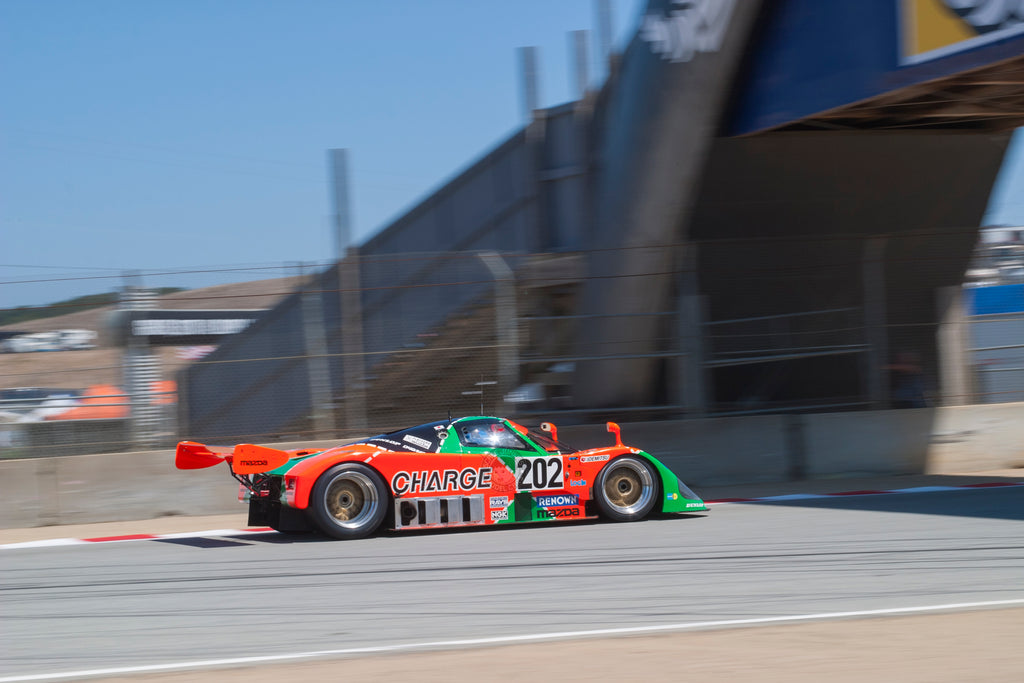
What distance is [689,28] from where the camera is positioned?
42.9 feet

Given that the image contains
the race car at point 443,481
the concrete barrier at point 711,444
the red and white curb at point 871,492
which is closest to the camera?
the race car at point 443,481

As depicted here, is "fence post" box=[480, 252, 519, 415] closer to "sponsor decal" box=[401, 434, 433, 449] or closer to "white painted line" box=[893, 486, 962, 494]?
"sponsor decal" box=[401, 434, 433, 449]

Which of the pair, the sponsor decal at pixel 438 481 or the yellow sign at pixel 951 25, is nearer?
the sponsor decal at pixel 438 481

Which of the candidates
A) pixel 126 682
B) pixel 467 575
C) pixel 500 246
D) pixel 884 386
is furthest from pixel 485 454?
pixel 500 246

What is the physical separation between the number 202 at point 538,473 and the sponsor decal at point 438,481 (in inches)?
12.3

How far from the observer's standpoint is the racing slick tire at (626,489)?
30.3ft

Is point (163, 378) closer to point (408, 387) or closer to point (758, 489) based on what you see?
point (408, 387)

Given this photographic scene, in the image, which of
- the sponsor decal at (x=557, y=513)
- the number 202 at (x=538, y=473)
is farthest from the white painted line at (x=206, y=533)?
the sponsor decal at (x=557, y=513)

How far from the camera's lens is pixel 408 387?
1188 cm

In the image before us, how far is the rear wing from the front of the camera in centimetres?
845

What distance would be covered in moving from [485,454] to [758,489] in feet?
14.4

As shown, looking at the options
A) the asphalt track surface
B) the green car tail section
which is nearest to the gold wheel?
the green car tail section

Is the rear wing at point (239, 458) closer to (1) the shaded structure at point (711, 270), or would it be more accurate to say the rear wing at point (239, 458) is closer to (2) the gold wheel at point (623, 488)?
(1) the shaded structure at point (711, 270)

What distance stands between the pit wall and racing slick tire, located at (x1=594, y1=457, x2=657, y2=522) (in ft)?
7.97
